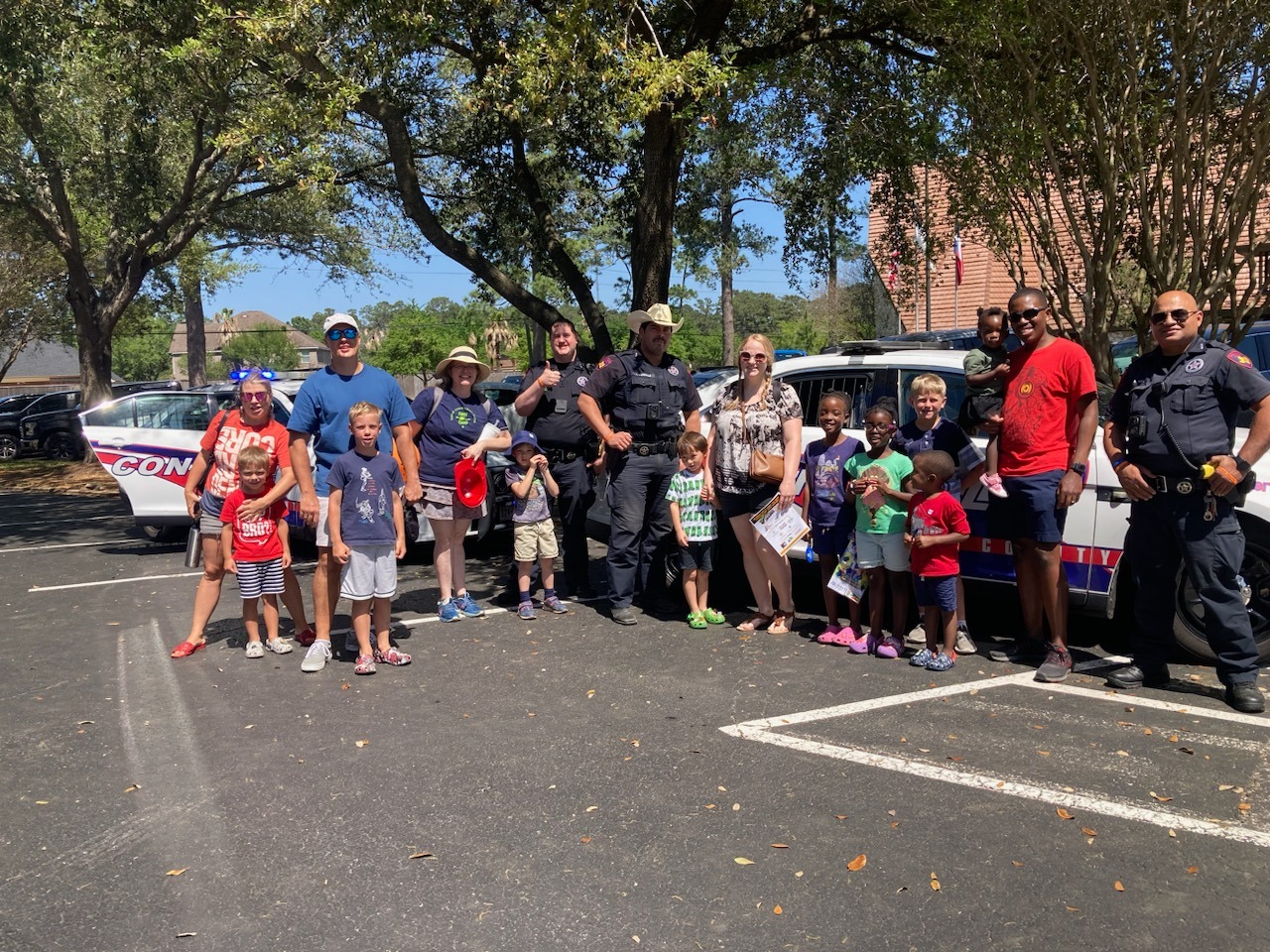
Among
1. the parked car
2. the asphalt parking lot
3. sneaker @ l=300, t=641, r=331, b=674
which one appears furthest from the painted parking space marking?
the parked car

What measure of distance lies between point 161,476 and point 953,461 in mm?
7131

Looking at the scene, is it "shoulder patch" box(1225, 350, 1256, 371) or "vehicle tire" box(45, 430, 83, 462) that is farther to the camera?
"vehicle tire" box(45, 430, 83, 462)

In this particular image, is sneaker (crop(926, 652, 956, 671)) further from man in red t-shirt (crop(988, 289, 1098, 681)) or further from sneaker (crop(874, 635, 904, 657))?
man in red t-shirt (crop(988, 289, 1098, 681))

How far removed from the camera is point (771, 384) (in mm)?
6434

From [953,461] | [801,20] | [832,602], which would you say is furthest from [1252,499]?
[801,20]

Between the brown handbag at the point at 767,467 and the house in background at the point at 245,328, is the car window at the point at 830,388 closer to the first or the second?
the brown handbag at the point at 767,467

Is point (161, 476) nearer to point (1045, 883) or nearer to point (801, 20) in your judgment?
point (801, 20)

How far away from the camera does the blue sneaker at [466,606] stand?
7.04 metres

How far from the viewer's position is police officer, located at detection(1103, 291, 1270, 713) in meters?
4.79

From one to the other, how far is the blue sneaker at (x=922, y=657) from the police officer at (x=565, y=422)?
241 cm

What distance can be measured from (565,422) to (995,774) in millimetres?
3731

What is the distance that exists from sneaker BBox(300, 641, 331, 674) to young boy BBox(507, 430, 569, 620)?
141 cm

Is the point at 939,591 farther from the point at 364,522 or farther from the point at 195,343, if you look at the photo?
the point at 195,343

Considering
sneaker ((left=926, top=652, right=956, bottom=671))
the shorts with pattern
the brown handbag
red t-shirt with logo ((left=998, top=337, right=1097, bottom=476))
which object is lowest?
sneaker ((left=926, top=652, right=956, bottom=671))
